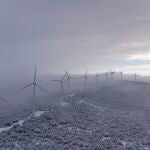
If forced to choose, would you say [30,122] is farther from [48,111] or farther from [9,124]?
[48,111]

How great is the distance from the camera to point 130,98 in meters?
168

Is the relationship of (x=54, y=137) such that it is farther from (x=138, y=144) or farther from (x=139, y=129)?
(x=139, y=129)

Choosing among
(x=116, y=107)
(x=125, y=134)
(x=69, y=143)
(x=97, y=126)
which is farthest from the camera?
(x=116, y=107)

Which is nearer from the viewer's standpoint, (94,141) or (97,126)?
(94,141)

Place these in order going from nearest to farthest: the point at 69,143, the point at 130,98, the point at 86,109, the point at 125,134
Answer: the point at 69,143 < the point at 125,134 < the point at 86,109 < the point at 130,98

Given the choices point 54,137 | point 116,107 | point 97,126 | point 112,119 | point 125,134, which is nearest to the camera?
point 54,137

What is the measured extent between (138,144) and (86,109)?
148 ft

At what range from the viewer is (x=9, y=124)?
291 ft

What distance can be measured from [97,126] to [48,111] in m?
24.9

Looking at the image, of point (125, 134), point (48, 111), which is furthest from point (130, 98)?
point (125, 134)

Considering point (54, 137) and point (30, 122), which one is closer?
point (54, 137)

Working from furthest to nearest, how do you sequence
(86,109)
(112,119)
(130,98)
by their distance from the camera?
(130,98)
(86,109)
(112,119)

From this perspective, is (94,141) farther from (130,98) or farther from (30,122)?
(130,98)

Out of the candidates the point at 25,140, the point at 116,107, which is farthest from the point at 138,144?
the point at 116,107
